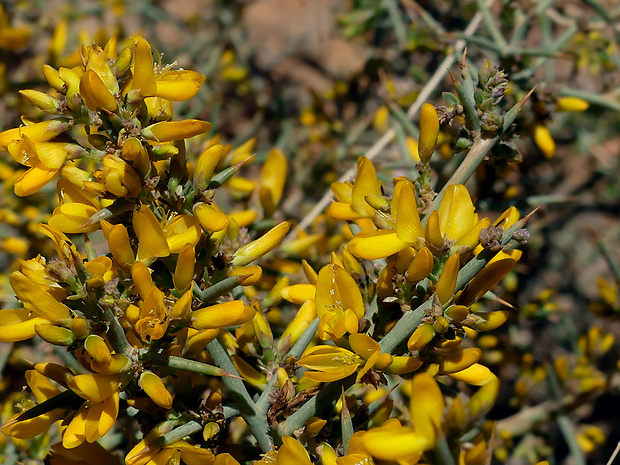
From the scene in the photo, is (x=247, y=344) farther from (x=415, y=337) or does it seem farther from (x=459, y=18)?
(x=459, y=18)

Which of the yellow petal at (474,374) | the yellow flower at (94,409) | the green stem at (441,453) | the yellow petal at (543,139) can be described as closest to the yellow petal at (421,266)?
the yellow petal at (474,374)

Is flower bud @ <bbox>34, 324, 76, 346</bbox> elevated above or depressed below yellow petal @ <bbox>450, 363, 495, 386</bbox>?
above

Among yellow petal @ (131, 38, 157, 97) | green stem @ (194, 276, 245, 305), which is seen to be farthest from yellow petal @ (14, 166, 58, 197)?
green stem @ (194, 276, 245, 305)

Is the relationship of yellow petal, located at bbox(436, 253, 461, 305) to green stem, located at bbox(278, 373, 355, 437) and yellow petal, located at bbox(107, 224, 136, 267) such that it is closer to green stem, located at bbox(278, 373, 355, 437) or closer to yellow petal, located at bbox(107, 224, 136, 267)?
green stem, located at bbox(278, 373, 355, 437)

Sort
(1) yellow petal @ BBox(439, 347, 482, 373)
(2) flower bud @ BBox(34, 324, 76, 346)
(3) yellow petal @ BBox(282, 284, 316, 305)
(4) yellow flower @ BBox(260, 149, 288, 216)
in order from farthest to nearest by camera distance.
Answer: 1. (4) yellow flower @ BBox(260, 149, 288, 216)
2. (3) yellow petal @ BBox(282, 284, 316, 305)
3. (1) yellow petal @ BBox(439, 347, 482, 373)
4. (2) flower bud @ BBox(34, 324, 76, 346)

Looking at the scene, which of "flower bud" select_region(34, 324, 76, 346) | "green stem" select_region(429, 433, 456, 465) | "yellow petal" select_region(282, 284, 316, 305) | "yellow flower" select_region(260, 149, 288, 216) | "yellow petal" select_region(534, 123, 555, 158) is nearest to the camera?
"green stem" select_region(429, 433, 456, 465)

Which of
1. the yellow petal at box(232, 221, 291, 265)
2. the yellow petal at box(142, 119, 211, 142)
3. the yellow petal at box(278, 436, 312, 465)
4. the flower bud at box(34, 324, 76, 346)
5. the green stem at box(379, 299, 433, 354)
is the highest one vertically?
the yellow petal at box(142, 119, 211, 142)

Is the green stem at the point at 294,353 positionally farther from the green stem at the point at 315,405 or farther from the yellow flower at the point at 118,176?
the yellow flower at the point at 118,176

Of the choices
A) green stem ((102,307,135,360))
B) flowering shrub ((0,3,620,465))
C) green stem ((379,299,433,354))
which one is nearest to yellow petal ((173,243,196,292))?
flowering shrub ((0,3,620,465))

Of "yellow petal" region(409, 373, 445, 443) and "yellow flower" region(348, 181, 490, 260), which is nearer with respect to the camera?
"yellow petal" region(409, 373, 445, 443)
